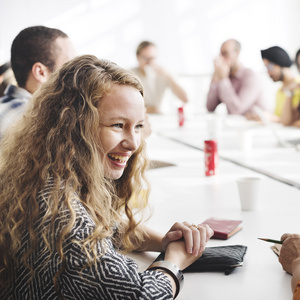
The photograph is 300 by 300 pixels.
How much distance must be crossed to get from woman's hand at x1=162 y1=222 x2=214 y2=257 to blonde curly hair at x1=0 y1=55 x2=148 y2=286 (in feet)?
0.65

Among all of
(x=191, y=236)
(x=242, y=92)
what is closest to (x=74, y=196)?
(x=191, y=236)

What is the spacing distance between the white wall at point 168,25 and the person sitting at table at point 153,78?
4.15 ft

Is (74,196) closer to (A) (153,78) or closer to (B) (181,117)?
(B) (181,117)

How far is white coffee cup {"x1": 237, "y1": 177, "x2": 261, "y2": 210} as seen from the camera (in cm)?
159

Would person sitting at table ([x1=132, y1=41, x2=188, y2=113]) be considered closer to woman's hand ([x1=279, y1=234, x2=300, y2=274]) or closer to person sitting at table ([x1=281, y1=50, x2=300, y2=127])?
person sitting at table ([x1=281, y1=50, x2=300, y2=127])

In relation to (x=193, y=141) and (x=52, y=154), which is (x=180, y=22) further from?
(x=52, y=154)

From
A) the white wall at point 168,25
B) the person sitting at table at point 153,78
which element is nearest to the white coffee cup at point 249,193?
the person sitting at table at point 153,78

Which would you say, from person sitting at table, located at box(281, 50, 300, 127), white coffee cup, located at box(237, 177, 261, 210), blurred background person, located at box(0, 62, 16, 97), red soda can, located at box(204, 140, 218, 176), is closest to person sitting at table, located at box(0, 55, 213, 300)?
white coffee cup, located at box(237, 177, 261, 210)

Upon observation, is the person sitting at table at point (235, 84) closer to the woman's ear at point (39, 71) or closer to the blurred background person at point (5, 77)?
the blurred background person at point (5, 77)

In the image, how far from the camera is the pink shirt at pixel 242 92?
446 cm

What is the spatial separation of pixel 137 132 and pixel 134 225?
0.98 ft

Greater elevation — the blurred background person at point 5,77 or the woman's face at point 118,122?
the blurred background person at point 5,77

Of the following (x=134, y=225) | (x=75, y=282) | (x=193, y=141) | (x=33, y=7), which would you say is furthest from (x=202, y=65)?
(x=75, y=282)

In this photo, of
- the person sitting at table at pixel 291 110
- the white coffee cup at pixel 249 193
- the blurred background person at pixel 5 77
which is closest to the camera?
the white coffee cup at pixel 249 193
